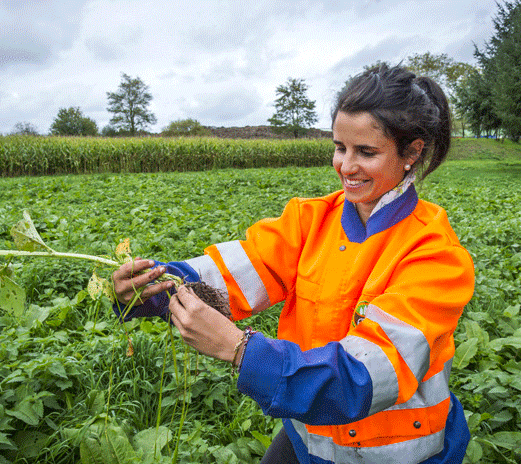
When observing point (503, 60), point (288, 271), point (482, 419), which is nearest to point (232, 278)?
point (288, 271)

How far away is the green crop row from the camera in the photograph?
1343 centimetres

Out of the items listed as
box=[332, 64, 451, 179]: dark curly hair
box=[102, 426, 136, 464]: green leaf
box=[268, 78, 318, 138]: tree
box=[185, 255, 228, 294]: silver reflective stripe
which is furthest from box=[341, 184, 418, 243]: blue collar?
box=[268, 78, 318, 138]: tree

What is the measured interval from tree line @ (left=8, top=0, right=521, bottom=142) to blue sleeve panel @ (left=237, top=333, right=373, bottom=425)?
1.01 m

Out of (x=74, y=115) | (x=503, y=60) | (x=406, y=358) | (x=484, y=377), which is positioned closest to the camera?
(x=406, y=358)

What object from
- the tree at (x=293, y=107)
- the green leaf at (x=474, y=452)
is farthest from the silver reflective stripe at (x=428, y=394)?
Answer: the tree at (x=293, y=107)

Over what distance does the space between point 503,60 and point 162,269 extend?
19.5m

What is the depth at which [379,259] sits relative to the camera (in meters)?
1.15

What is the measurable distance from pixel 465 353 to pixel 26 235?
2.19 m

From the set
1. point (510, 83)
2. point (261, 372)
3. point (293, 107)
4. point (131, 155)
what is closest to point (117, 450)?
point (261, 372)

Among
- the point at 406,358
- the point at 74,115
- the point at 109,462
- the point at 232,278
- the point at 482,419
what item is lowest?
the point at 482,419

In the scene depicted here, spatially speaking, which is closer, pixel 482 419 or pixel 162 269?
pixel 162 269

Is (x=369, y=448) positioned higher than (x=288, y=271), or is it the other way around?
(x=288, y=271)

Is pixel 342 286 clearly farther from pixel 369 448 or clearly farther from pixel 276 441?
pixel 276 441

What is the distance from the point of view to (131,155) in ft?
49.5
